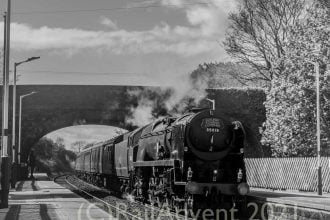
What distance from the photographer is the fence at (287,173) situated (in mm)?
28297

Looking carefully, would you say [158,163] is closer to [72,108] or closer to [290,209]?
[290,209]

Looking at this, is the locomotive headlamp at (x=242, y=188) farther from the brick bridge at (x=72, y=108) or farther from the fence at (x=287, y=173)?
the brick bridge at (x=72, y=108)

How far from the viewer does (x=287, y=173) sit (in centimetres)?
3120

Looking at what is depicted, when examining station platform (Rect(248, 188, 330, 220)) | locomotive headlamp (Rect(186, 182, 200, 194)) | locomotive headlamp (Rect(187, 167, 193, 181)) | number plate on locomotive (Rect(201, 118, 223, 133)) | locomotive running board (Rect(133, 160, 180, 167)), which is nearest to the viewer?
station platform (Rect(248, 188, 330, 220))

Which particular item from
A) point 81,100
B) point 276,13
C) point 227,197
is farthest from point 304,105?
point 81,100

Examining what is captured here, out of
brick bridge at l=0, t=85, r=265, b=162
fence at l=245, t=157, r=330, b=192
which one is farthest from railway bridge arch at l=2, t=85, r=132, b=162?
fence at l=245, t=157, r=330, b=192

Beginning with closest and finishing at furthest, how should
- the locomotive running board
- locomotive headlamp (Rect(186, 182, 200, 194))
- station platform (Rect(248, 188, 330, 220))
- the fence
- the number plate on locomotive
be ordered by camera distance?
1. station platform (Rect(248, 188, 330, 220))
2. locomotive headlamp (Rect(186, 182, 200, 194))
3. the locomotive running board
4. the number plate on locomotive
5. the fence

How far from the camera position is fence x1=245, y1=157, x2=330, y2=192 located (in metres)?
28.3

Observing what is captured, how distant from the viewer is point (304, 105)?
109ft

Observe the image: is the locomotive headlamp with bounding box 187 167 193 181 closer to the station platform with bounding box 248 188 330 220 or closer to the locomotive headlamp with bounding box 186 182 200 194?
the locomotive headlamp with bounding box 186 182 200 194

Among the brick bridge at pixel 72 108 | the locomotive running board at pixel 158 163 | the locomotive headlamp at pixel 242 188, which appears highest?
the brick bridge at pixel 72 108

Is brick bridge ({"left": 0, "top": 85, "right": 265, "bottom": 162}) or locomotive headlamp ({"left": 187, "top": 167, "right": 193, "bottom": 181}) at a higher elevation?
brick bridge ({"left": 0, "top": 85, "right": 265, "bottom": 162})

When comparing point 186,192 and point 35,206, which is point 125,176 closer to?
point 35,206

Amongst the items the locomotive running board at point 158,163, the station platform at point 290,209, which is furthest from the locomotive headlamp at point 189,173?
the station platform at point 290,209
